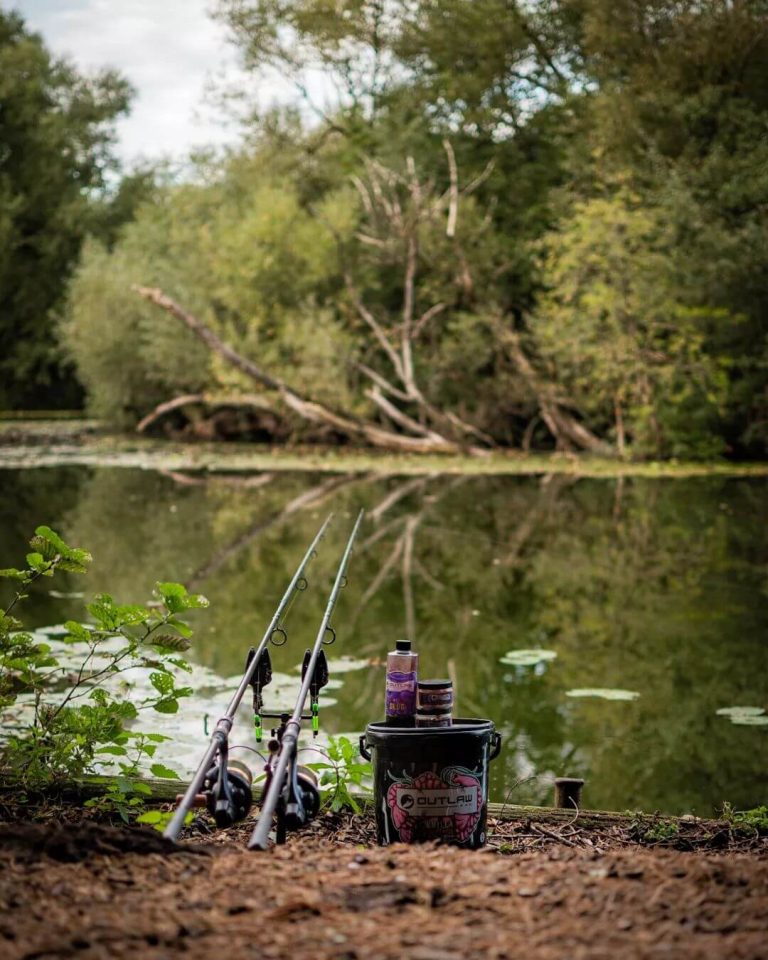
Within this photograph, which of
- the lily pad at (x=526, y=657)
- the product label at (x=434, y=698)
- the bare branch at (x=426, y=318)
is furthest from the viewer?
the bare branch at (x=426, y=318)

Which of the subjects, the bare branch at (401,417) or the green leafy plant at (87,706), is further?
the bare branch at (401,417)

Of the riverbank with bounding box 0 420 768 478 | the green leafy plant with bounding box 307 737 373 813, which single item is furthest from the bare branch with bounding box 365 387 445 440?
the green leafy plant with bounding box 307 737 373 813

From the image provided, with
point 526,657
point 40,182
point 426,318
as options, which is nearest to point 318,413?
point 426,318

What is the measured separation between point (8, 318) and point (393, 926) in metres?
43.2

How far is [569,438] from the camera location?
23.6m

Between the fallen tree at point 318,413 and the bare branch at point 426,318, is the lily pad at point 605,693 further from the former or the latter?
the bare branch at point 426,318

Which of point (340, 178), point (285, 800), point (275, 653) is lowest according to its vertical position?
point (275, 653)

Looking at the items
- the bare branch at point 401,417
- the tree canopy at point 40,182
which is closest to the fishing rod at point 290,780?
the bare branch at point 401,417

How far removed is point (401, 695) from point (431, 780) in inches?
11.9

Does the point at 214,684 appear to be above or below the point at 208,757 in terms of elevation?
below

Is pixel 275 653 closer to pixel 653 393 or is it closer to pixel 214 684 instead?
pixel 214 684

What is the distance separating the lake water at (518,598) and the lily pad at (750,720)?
2.9 inches

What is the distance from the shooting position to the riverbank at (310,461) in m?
20.0

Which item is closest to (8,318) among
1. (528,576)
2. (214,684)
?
(528,576)
